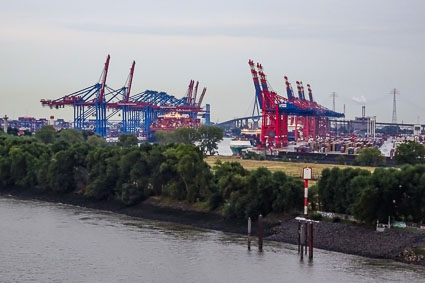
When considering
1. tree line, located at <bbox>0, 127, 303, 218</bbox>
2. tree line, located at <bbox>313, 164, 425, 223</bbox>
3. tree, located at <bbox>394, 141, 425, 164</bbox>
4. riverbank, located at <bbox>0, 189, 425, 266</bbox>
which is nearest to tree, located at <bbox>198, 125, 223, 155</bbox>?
tree, located at <bbox>394, 141, 425, 164</bbox>

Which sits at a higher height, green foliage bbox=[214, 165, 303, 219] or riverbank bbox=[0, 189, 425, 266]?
green foliage bbox=[214, 165, 303, 219]

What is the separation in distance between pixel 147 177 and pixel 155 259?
984cm

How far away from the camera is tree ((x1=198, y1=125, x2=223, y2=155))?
2023 inches

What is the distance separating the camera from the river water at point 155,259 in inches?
618

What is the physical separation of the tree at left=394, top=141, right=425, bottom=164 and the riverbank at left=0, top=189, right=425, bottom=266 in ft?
46.7

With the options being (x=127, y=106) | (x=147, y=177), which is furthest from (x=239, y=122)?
(x=147, y=177)

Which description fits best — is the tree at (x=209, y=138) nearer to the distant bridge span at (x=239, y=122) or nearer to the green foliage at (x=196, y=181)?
the green foliage at (x=196, y=181)

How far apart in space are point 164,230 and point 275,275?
636cm

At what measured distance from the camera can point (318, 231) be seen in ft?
64.6

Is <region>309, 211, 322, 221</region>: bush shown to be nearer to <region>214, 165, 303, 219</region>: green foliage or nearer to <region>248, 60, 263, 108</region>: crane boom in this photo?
<region>214, 165, 303, 219</region>: green foliage

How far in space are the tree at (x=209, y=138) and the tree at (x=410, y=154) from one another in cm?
1612

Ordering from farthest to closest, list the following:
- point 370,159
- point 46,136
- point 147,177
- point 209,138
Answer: point 209,138 < point 46,136 < point 370,159 < point 147,177

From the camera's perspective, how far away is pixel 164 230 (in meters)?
21.8

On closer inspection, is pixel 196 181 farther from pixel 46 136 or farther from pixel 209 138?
pixel 46 136
